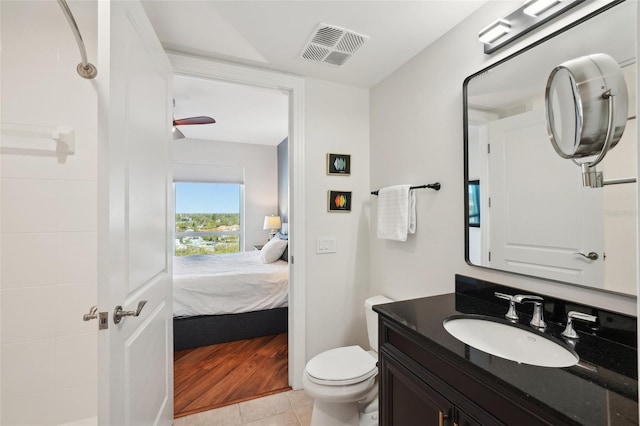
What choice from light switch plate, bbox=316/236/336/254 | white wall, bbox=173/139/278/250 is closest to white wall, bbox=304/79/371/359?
light switch plate, bbox=316/236/336/254

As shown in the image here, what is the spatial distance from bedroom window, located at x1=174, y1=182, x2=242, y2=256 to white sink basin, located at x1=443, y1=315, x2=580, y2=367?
4.72 metres

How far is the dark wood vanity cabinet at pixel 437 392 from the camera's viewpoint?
2.21 feet

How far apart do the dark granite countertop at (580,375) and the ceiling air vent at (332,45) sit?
1463 mm

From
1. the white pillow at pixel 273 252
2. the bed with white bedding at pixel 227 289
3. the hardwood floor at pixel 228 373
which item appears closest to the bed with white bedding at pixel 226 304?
the bed with white bedding at pixel 227 289

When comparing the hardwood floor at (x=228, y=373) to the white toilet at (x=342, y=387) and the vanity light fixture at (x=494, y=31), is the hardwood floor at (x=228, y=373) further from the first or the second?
the vanity light fixture at (x=494, y=31)

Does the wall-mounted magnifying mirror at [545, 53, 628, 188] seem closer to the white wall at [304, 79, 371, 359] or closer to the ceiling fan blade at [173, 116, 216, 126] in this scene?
the white wall at [304, 79, 371, 359]

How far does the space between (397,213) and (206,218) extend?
4.22 meters

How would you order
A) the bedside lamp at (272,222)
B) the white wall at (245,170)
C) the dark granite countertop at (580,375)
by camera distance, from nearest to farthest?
the dark granite countertop at (580,375)
the white wall at (245,170)
the bedside lamp at (272,222)

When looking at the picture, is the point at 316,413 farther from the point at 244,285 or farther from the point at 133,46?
the point at 133,46

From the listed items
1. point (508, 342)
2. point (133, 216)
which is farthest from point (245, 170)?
point (508, 342)

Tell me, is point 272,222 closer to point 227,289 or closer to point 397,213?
point 227,289

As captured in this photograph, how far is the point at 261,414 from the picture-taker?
5.84ft

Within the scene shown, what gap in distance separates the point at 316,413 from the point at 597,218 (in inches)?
61.1

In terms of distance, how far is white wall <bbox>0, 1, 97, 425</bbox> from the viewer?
4.21 ft
